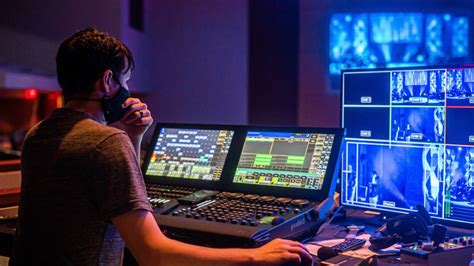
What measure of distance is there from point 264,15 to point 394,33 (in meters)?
1.41

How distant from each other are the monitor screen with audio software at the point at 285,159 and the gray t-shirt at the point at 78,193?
0.59 metres

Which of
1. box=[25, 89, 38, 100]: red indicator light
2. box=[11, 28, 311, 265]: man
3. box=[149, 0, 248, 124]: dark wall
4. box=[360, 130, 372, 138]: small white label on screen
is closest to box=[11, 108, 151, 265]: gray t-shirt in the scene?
box=[11, 28, 311, 265]: man

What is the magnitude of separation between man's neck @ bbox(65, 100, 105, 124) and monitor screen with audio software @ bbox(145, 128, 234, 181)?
0.57 metres

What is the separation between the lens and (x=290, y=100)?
5.76 m

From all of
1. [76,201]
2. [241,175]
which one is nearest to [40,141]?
[76,201]

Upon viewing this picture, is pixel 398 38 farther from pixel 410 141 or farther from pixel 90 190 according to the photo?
pixel 90 190

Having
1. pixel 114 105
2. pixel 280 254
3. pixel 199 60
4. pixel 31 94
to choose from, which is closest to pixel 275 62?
pixel 199 60

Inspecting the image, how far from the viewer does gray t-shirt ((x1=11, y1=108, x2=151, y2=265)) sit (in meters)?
1.15

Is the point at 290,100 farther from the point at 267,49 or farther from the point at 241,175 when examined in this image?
the point at 241,175

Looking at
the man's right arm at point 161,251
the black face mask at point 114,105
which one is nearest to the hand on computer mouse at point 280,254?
the man's right arm at point 161,251

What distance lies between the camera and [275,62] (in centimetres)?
581

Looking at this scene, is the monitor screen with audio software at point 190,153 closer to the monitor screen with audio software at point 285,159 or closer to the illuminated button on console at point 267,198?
the monitor screen with audio software at point 285,159

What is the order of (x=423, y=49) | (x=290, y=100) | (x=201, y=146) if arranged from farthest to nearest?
(x=290, y=100) < (x=423, y=49) < (x=201, y=146)

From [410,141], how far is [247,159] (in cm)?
53
